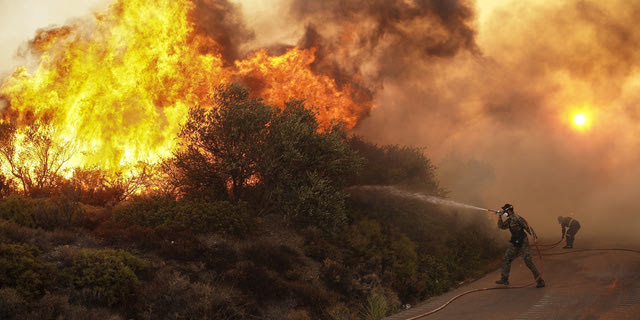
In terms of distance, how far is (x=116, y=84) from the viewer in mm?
23219

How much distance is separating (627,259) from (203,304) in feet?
50.8

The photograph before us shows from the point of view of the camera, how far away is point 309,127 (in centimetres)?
1841

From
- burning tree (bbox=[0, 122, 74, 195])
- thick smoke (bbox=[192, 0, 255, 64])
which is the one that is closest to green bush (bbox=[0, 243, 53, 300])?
burning tree (bbox=[0, 122, 74, 195])

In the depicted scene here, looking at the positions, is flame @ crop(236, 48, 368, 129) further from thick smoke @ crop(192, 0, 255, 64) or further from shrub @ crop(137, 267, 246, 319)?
shrub @ crop(137, 267, 246, 319)

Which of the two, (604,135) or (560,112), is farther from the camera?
(560,112)

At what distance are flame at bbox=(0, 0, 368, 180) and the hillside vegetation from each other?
1969 millimetres

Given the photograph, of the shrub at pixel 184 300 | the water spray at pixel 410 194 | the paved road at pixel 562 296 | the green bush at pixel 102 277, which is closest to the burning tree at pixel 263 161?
the water spray at pixel 410 194

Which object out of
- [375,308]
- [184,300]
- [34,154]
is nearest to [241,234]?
[184,300]

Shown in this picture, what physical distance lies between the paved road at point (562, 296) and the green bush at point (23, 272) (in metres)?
8.15

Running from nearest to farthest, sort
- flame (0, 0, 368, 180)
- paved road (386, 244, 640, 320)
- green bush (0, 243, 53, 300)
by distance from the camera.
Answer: green bush (0, 243, 53, 300) < paved road (386, 244, 640, 320) < flame (0, 0, 368, 180)

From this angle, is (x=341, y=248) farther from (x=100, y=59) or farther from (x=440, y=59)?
(x=440, y=59)

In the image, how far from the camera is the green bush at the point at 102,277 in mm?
10055

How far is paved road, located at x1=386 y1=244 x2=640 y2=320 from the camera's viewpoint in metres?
10.8

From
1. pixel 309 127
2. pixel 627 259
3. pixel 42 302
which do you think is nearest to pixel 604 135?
pixel 627 259
